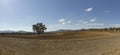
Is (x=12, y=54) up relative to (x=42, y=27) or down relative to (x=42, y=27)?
down

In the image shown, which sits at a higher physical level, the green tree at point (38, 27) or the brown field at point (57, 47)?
the green tree at point (38, 27)

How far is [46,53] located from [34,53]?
1.32 meters

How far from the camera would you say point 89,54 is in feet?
55.4

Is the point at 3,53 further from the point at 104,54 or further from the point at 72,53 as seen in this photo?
the point at 104,54

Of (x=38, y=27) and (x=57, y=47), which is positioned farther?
(x=38, y=27)

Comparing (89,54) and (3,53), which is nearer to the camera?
(3,53)

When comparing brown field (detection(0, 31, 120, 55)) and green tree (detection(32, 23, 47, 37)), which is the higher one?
green tree (detection(32, 23, 47, 37))

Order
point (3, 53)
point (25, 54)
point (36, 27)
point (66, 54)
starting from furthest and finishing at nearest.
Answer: point (36, 27) → point (66, 54) → point (25, 54) → point (3, 53)

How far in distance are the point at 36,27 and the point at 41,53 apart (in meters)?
39.1

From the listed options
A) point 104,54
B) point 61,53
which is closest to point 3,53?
point 61,53

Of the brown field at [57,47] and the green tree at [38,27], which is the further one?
the green tree at [38,27]

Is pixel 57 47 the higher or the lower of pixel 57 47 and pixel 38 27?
the lower

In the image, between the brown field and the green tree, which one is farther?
the green tree

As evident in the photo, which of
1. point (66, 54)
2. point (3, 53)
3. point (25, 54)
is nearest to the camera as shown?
point (3, 53)
